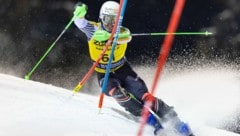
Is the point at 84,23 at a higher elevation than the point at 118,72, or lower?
higher

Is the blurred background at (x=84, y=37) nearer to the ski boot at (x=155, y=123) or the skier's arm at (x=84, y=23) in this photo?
the skier's arm at (x=84, y=23)

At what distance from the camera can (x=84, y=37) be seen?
604 cm

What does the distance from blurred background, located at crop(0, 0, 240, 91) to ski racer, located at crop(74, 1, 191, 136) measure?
179 cm

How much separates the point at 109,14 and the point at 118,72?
1.37 ft

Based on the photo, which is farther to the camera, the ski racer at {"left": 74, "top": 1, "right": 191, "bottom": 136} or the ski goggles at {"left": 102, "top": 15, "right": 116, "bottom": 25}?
the ski goggles at {"left": 102, "top": 15, "right": 116, "bottom": 25}

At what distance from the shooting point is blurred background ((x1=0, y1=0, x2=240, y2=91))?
5.44 m

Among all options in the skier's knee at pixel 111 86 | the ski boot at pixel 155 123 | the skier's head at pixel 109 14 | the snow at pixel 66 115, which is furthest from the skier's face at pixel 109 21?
the ski boot at pixel 155 123

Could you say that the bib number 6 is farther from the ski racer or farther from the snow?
the snow

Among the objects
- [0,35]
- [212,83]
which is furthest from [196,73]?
[0,35]

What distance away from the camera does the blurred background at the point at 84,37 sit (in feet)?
17.8

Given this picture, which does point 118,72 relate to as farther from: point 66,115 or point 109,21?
point 66,115

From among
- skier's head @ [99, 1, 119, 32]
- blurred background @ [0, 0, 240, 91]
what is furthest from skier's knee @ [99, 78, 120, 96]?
blurred background @ [0, 0, 240, 91]

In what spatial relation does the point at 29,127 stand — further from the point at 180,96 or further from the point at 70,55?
the point at 70,55

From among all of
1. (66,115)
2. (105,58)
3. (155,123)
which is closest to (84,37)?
(105,58)
